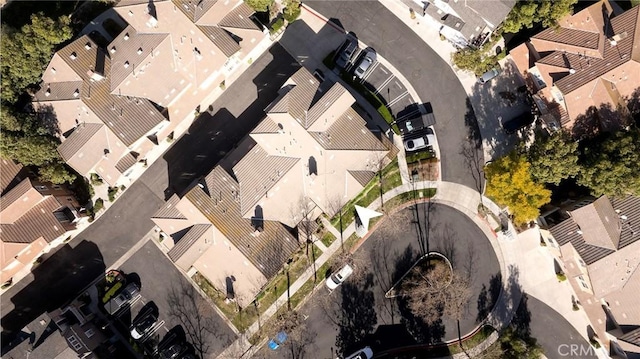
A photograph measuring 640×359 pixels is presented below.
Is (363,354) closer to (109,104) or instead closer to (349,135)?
(349,135)

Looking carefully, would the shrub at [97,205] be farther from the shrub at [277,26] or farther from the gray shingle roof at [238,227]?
the shrub at [277,26]

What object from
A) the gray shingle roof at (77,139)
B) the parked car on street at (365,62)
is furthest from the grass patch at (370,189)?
the gray shingle roof at (77,139)

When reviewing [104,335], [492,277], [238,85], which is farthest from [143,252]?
[492,277]

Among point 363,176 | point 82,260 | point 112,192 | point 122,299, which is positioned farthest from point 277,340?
point 112,192

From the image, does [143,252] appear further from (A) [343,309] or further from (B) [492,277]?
(B) [492,277]

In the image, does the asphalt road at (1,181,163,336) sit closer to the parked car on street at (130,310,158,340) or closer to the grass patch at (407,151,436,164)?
the parked car on street at (130,310,158,340)

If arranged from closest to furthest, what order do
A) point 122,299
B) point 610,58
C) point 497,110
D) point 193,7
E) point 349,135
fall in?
point 610,58
point 193,7
point 349,135
point 122,299
point 497,110

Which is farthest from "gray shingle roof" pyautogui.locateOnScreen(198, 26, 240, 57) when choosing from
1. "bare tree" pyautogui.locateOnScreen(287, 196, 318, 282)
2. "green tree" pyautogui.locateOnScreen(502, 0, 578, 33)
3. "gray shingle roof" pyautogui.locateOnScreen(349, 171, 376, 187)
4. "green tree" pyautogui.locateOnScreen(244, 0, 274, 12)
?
"green tree" pyautogui.locateOnScreen(502, 0, 578, 33)
